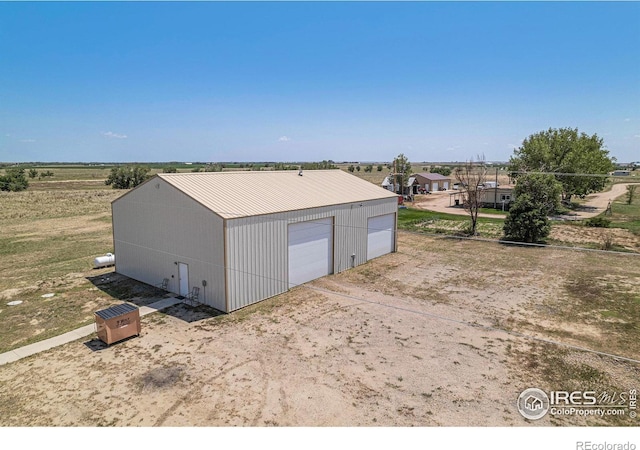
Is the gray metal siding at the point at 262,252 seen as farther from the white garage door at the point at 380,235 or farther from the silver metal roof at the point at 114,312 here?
the silver metal roof at the point at 114,312

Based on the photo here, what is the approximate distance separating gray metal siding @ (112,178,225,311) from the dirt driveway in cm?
173

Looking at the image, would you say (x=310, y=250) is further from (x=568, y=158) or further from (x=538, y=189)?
(x=568, y=158)

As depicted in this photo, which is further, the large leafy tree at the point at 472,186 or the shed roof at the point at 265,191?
the large leafy tree at the point at 472,186

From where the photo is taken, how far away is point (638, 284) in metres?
17.5

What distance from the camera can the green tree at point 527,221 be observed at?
2675 centimetres

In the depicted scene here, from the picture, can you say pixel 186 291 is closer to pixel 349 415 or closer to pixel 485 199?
pixel 349 415

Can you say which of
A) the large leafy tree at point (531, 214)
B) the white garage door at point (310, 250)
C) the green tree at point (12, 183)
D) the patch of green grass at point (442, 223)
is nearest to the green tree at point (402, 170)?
the patch of green grass at point (442, 223)

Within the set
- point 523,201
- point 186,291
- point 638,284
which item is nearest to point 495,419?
point 186,291

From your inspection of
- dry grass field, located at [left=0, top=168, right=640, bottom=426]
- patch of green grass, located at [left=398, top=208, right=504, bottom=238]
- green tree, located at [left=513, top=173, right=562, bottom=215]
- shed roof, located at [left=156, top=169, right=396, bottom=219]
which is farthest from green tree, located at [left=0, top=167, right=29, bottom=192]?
green tree, located at [left=513, top=173, right=562, bottom=215]

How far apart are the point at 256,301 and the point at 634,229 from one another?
31.9 m

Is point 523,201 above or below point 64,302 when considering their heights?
above

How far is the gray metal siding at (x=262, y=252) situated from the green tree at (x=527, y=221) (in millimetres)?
14394

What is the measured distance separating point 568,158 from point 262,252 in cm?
4124

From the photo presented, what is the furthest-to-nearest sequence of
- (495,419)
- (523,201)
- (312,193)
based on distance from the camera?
(523,201), (312,193), (495,419)
